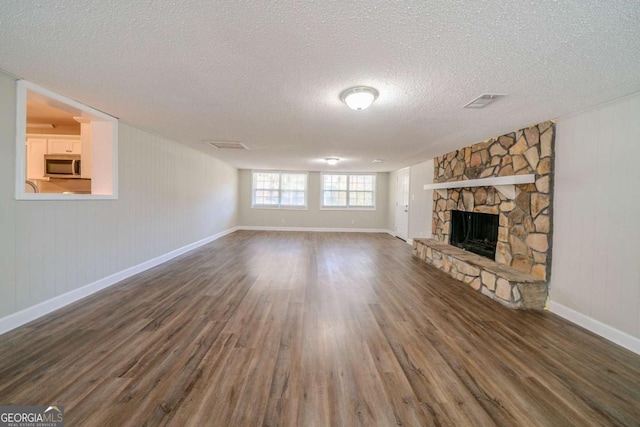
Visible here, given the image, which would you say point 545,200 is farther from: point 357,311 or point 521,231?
point 357,311

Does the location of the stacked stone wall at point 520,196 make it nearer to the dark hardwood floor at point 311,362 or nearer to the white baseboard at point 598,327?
the white baseboard at point 598,327

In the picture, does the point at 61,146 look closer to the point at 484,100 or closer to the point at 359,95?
the point at 359,95

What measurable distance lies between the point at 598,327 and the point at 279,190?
820 centimetres

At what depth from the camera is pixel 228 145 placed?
4.91 meters

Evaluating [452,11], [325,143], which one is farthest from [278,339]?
[325,143]

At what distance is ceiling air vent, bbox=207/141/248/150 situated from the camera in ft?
15.4

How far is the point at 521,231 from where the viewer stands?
3.34 m

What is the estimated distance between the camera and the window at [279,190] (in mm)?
9156

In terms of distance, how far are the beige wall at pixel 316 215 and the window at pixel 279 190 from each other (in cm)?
19

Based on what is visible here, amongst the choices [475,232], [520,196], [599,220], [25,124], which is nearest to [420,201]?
[475,232]

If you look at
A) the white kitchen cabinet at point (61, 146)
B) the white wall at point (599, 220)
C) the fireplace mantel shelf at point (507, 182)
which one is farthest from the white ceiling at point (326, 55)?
the white kitchen cabinet at point (61, 146)

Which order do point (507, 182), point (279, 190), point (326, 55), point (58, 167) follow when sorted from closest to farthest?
point (326, 55) → point (507, 182) → point (58, 167) → point (279, 190)

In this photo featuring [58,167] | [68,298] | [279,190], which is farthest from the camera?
[279,190]

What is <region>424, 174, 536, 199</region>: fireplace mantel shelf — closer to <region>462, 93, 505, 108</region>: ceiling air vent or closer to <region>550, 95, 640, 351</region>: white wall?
<region>550, 95, 640, 351</region>: white wall
